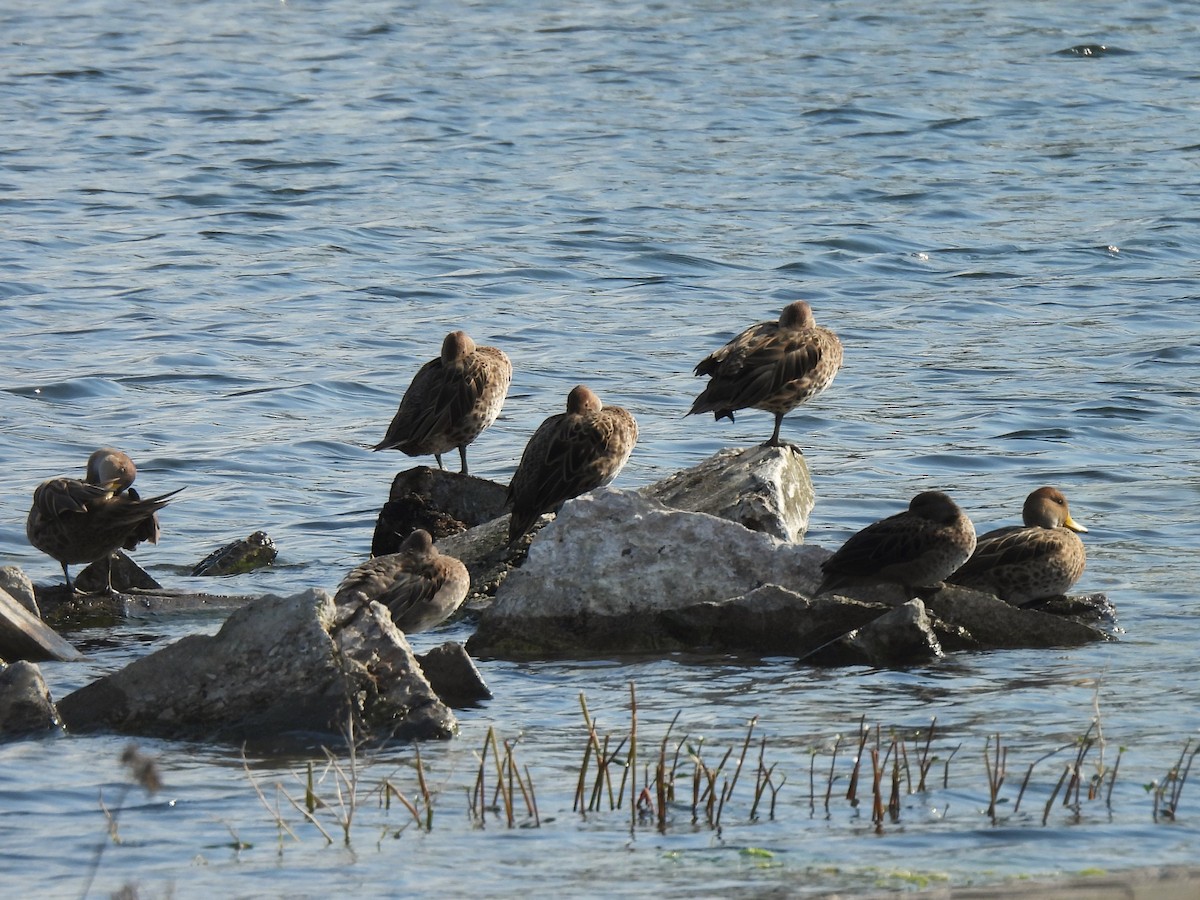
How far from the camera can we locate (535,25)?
3522 centimetres

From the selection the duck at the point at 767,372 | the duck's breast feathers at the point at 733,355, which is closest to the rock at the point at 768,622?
the duck at the point at 767,372

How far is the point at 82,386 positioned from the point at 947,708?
9.98 meters

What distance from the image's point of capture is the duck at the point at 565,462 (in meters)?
10.9

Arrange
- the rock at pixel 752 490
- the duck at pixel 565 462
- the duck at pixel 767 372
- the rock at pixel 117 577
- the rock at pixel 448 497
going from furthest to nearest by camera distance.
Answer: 1. the rock at pixel 448 497
2. the duck at pixel 767 372
3. the rock at pixel 117 577
4. the duck at pixel 565 462
5. the rock at pixel 752 490

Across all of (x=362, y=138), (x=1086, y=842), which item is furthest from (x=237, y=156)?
(x=1086, y=842)

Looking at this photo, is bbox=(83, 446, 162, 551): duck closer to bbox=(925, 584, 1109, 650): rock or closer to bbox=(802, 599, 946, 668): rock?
bbox=(802, 599, 946, 668): rock

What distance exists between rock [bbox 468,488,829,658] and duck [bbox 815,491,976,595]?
0.89 ft

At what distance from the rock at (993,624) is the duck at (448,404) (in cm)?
353

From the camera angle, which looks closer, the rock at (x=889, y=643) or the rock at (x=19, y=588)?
the rock at (x=889, y=643)

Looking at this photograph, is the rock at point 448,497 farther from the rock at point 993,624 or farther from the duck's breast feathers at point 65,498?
the rock at point 993,624

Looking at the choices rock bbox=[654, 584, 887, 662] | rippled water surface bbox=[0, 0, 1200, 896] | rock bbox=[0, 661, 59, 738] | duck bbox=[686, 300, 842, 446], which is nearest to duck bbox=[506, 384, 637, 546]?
duck bbox=[686, 300, 842, 446]

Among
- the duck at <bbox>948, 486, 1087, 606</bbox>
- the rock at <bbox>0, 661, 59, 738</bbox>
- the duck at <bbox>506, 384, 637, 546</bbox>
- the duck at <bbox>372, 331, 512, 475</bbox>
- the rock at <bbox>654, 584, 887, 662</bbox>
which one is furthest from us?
the duck at <bbox>372, 331, 512, 475</bbox>

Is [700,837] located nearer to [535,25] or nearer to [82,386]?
[82,386]

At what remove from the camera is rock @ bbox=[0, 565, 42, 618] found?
988cm
